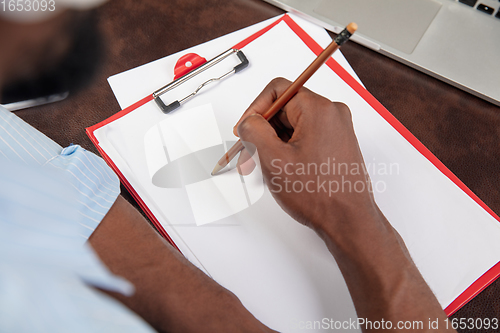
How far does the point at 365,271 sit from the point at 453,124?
0.90 feet

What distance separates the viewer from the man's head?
54cm

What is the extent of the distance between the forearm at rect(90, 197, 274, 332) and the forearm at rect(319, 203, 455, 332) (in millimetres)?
119

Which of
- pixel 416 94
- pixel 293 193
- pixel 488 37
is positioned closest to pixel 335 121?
pixel 293 193

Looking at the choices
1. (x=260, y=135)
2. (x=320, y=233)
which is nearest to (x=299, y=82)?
(x=260, y=135)

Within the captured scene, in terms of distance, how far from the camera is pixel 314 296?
16.9 inches

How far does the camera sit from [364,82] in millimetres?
534

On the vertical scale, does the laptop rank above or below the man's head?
above

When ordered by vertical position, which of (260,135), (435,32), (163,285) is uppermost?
(435,32)

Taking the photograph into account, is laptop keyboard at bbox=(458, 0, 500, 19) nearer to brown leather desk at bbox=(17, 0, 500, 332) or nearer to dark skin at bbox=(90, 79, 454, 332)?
brown leather desk at bbox=(17, 0, 500, 332)

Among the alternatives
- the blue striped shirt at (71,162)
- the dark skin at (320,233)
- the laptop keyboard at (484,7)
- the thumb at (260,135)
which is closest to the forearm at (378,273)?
the dark skin at (320,233)

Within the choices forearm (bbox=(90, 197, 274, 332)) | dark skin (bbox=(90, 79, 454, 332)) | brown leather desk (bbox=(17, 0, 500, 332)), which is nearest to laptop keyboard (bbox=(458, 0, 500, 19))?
brown leather desk (bbox=(17, 0, 500, 332))

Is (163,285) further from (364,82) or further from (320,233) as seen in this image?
(364,82)

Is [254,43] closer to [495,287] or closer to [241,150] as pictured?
[241,150]

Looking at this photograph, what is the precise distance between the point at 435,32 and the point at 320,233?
14.1 inches
